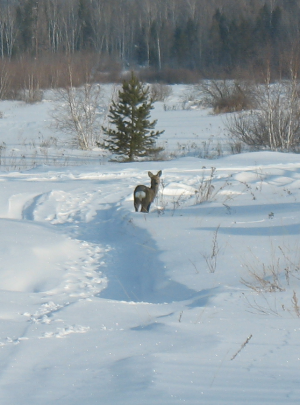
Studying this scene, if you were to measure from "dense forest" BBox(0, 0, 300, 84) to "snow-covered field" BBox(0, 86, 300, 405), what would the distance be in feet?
130

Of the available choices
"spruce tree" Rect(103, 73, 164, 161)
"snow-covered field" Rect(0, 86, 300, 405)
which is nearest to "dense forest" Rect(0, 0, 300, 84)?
"spruce tree" Rect(103, 73, 164, 161)

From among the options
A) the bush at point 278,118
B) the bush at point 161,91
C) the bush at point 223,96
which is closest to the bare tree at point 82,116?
the bush at point 278,118

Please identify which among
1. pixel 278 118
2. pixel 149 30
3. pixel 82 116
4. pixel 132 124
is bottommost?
pixel 132 124

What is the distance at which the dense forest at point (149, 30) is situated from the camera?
167ft

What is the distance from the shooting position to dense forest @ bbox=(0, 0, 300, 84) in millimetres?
50875

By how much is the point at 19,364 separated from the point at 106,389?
65cm

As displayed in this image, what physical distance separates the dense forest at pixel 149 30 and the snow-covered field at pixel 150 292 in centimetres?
3975

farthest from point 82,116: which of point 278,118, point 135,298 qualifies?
point 135,298

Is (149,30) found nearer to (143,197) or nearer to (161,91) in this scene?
(161,91)

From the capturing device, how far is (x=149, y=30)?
58875 mm

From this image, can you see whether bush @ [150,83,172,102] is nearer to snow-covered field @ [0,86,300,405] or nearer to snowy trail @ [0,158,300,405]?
snow-covered field @ [0,86,300,405]

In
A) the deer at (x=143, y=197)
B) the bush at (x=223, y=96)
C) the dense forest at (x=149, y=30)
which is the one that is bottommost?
the deer at (x=143, y=197)

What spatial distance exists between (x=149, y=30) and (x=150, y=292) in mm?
57620

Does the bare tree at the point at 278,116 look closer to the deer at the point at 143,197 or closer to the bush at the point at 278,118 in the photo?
the bush at the point at 278,118
